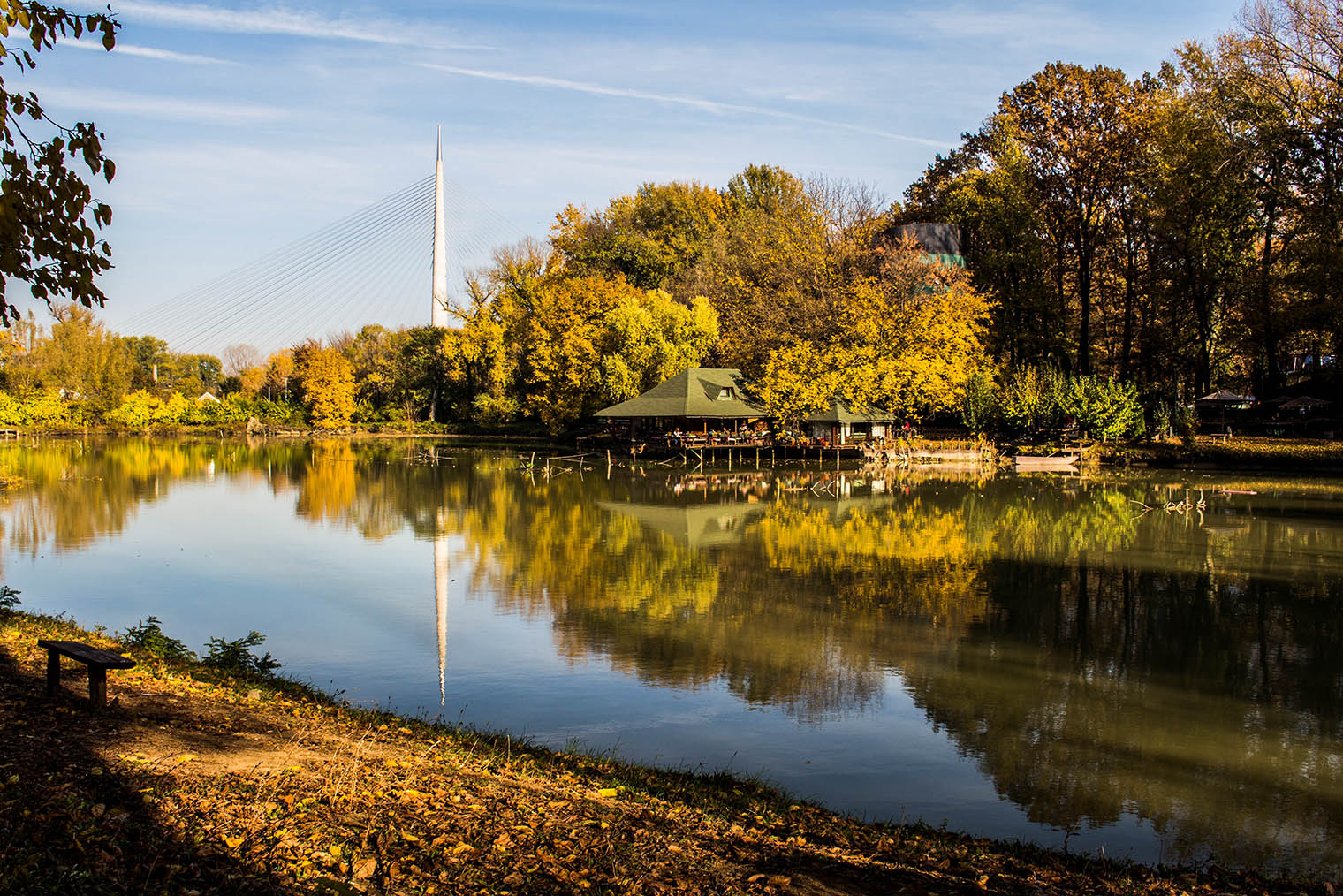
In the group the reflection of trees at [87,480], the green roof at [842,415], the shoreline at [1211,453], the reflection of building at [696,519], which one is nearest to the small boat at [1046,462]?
the shoreline at [1211,453]

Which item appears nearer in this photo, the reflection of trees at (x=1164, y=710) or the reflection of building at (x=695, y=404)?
the reflection of trees at (x=1164, y=710)

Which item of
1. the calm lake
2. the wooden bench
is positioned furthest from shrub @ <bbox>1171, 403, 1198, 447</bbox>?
the wooden bench

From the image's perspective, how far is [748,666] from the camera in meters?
10.5

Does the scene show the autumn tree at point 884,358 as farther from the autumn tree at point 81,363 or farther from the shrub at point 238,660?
the autumn tree at point 81,363

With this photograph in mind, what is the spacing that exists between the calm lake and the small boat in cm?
1020

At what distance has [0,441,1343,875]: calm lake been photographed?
7.41 meters

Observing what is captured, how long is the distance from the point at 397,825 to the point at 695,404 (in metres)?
38.4

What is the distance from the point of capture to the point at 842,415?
135 feet

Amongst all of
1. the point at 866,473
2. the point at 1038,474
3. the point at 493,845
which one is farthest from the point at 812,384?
the point at 493,845

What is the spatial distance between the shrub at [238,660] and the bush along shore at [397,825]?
2131 millimetres

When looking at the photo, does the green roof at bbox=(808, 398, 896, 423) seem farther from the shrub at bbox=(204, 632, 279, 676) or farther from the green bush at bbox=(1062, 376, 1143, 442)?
the shrub at bbox=(204, 632, 279, 676)

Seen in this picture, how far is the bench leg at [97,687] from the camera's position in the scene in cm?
624

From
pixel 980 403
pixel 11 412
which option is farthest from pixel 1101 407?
pixel 11 412

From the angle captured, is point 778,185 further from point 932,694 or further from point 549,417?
point 932,694
